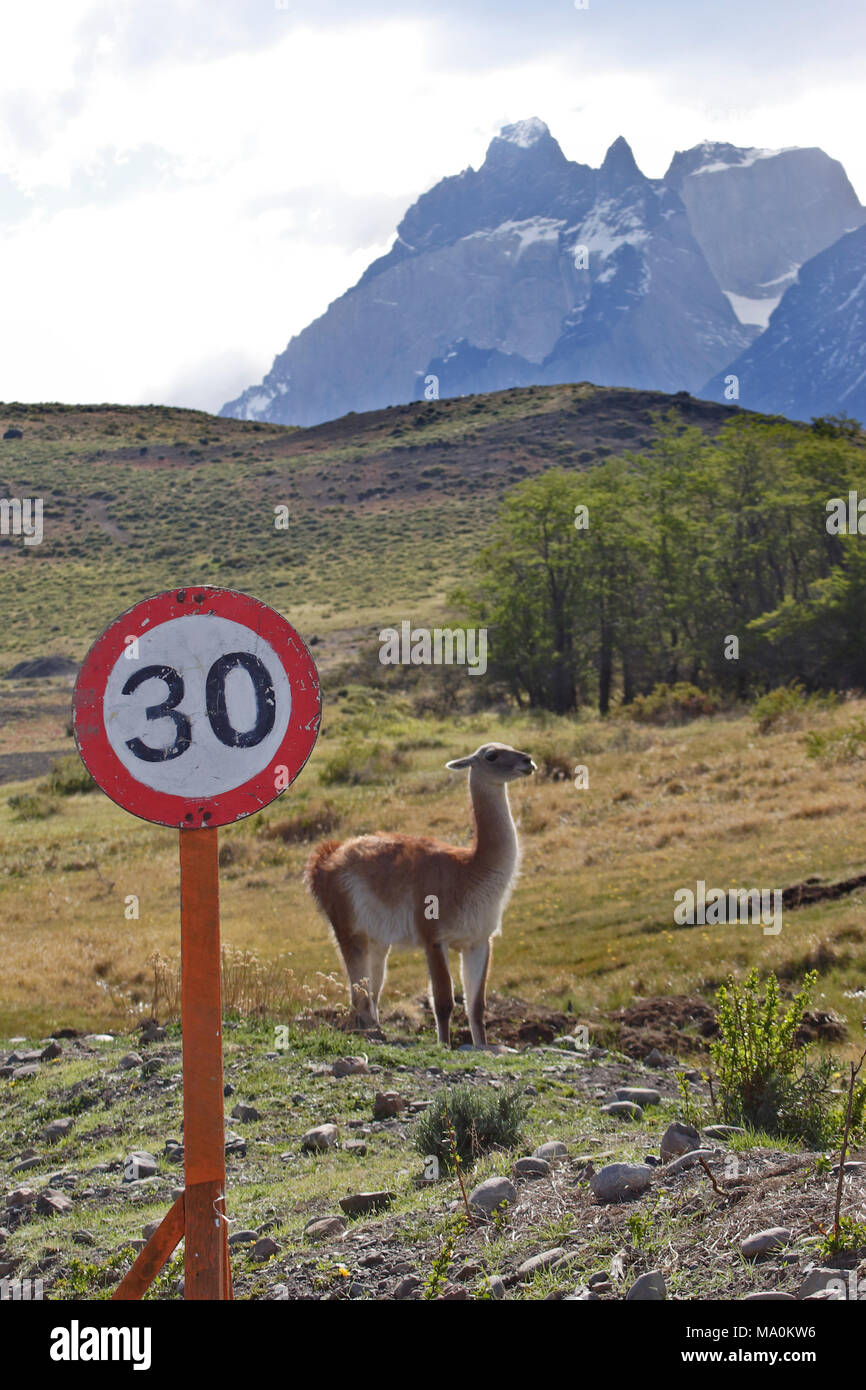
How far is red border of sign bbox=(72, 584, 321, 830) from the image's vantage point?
2.96 metres

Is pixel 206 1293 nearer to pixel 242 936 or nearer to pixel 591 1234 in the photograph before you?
pixel 591 1234

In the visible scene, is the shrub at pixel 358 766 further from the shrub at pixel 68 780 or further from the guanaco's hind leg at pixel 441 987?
the guanaco's hind leg at pixel 441 987

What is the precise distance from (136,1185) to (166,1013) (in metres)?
4.44

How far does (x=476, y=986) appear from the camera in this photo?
8.09 m

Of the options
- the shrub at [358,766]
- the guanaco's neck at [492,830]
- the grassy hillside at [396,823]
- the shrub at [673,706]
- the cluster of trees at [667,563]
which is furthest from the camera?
the cluster of trees at [667,563]

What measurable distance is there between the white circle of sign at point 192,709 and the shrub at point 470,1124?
9.48 feet

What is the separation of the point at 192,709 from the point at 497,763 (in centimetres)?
542

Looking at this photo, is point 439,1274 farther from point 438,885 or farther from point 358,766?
point 358,766

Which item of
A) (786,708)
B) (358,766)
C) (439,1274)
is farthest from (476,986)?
(786,708)

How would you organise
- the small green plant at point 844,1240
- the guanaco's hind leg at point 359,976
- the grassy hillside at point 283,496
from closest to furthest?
the small green plant at point 844,1240, the guanaco's hind leg at point 359,976, the grassy hillside at point 283,496

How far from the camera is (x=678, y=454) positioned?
3862 centimetres

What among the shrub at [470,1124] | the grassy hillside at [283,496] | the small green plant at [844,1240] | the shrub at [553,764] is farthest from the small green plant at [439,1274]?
the grassy hillside at [283,496]

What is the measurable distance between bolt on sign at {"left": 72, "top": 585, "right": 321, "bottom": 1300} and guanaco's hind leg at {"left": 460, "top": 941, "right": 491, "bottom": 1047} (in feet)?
17.1

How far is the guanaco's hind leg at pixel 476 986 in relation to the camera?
806 centimetres
